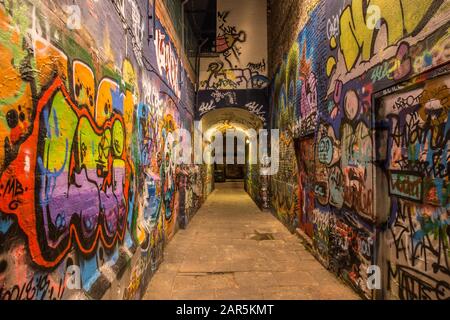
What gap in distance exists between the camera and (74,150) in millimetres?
2088

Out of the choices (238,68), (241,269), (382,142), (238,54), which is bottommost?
(241,269)

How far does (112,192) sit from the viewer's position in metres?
2.83

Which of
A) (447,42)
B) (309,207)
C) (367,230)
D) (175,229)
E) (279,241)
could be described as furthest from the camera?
(175,229)

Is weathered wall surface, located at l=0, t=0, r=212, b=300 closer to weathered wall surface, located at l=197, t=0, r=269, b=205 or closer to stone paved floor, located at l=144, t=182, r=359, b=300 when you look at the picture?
stone paved floor, located at l=144, t=182, r=359, b=300

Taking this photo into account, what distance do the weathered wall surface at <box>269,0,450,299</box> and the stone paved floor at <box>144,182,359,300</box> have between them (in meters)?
0.48

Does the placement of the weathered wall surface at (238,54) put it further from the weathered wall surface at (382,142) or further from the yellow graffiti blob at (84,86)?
the yellow graffiti blob at (84,86)

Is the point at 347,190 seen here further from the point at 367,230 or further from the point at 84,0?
the point at 84,0

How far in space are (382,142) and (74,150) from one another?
3497 mm


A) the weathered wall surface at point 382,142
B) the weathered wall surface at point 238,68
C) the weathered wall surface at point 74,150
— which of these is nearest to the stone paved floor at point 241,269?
the weathered wall surface at point 382,142

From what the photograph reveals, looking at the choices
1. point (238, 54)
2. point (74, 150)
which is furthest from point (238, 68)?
point (74, 150)

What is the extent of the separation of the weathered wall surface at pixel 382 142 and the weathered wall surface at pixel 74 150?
322cm

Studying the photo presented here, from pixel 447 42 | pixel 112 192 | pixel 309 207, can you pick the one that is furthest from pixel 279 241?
pixel 447 42

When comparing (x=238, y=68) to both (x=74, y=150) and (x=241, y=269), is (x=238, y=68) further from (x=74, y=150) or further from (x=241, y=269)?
(x=74, y=150)

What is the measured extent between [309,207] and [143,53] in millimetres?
4700
